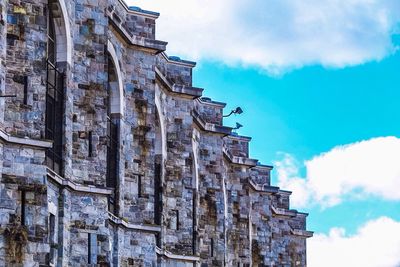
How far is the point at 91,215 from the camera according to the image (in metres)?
50.0

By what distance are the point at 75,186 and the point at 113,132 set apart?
721cm

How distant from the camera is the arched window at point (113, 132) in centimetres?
5544

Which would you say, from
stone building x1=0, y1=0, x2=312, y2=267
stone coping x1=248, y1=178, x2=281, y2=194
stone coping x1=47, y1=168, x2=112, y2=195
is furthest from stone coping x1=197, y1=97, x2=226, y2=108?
stone coping x1=47, y1=168, x2=112, y2=195

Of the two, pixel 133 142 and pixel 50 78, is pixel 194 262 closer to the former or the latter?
pixel 133 142

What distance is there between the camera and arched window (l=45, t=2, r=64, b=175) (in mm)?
48188

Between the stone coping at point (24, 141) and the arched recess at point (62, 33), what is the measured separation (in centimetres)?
621

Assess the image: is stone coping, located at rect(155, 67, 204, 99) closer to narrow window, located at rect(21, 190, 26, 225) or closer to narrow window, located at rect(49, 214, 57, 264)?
narrow window, located at rect(49, 214, 57, 264)

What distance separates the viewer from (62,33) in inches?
1954

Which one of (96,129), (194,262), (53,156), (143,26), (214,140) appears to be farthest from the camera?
(214,140)

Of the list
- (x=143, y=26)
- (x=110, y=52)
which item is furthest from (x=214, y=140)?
(x=110, y=52)

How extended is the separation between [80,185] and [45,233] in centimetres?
632

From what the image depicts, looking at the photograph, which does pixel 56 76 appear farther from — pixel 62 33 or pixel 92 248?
pixel 92 248

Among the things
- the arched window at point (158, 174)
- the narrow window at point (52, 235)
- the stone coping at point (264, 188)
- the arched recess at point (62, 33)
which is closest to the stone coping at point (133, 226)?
the arched window at point (158, 174)

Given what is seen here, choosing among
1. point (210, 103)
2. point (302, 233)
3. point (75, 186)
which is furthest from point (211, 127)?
point (302, 233)
